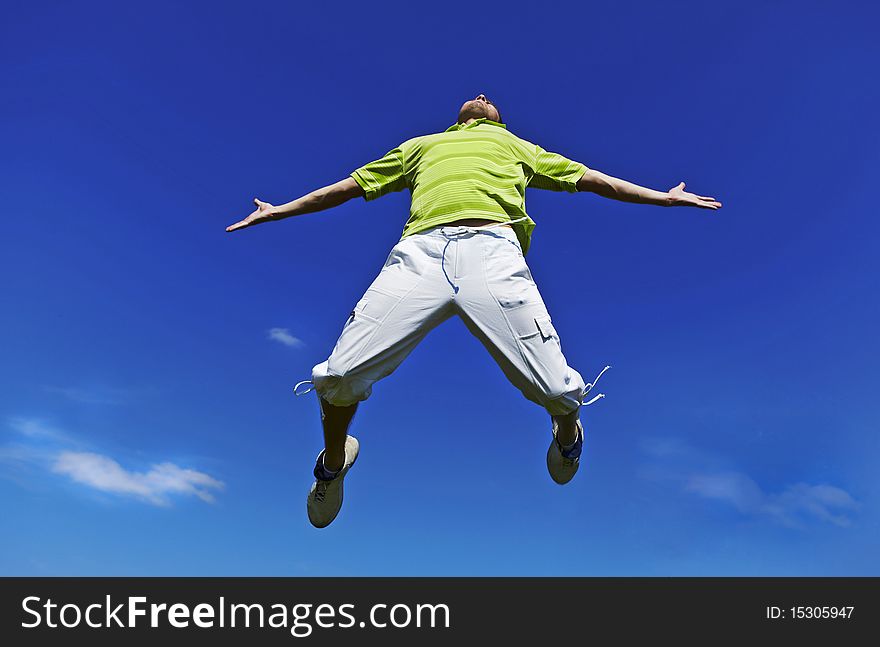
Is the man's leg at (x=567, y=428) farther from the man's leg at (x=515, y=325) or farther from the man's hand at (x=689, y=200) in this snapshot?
the man's hand at (x=689, y=200)

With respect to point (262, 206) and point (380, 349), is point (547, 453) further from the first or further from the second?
point (262, 206)

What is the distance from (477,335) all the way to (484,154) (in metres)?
1.65

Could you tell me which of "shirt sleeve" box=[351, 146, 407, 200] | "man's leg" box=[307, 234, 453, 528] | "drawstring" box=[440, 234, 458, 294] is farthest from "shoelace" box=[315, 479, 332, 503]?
"shirt sleeve" box=[351, 146, 407, 200]

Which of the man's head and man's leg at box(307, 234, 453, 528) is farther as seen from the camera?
the man's head

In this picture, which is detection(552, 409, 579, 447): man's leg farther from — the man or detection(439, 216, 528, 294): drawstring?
detection(439, 216, 528, 294): drawstring

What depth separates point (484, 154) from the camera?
211 inches

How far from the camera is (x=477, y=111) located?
602 cm

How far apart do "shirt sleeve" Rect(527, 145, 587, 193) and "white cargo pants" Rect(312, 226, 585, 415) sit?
118 cm

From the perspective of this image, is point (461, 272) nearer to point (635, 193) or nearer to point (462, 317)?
point (462, 317)

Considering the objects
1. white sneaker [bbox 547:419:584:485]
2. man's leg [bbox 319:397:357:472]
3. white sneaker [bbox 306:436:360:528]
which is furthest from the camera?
white sneaker [bbox 306:436:360:528]

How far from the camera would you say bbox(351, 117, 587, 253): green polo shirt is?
16.9ft

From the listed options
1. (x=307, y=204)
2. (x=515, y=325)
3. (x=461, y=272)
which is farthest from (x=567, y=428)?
(x=307, y=204)

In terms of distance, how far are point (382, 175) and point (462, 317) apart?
1710mm

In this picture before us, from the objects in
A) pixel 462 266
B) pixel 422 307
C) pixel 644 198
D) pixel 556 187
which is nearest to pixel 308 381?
pixel 422 307
